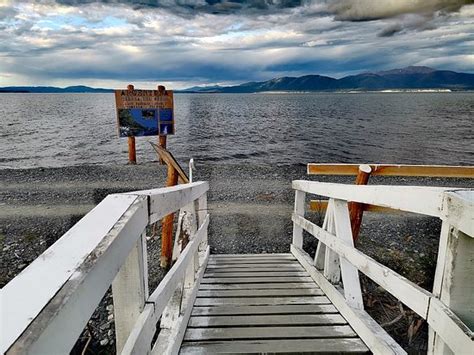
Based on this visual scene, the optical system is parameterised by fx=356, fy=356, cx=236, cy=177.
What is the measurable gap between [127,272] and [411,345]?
4.15 m

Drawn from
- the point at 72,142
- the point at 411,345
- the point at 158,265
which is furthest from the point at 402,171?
the point at 72,142

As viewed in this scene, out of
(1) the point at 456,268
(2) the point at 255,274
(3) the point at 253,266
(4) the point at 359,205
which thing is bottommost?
(3) the point at 253,266

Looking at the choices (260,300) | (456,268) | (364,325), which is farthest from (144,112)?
(456,268)

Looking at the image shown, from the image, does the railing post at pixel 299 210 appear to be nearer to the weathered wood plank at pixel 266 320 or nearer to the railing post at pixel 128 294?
the weathered wood plank at pixel 266 320

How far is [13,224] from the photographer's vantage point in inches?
311

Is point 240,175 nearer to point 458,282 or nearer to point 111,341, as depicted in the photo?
point 111,341

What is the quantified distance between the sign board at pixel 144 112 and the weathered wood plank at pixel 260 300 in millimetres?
7739

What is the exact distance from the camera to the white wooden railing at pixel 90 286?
0.82 m

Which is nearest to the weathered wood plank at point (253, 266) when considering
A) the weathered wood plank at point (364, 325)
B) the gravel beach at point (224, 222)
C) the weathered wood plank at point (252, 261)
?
the weathered wood plank at point (252, 261)

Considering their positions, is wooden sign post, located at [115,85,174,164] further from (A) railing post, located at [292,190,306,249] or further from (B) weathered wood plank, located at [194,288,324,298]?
(B) weathered wood plank, located at [194,288,324,298]

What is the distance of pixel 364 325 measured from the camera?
2635 mm

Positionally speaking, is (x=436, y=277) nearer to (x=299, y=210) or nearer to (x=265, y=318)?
(x=265, y=318)

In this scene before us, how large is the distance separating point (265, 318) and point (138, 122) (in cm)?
851

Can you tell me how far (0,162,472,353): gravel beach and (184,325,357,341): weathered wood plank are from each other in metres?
1.73
